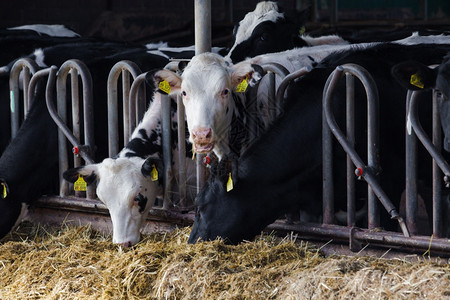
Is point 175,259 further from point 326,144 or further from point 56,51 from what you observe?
point 56,51

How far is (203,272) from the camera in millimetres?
4559

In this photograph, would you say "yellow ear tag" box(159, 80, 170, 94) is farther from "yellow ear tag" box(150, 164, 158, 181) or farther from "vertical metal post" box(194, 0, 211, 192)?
"yellow ear tag" box(150, 164, 158, 181)

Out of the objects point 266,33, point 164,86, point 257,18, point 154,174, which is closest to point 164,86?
point 164,86

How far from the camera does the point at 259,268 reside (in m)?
4.59

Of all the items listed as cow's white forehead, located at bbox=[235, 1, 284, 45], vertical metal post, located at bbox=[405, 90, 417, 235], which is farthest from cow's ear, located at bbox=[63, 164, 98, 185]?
cow's white forehead, located at bbox=[235, 1, 284, 45]

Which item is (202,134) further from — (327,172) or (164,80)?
(327,172)

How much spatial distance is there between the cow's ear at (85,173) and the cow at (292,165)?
1.13 metres

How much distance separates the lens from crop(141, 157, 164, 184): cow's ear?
5977 mm

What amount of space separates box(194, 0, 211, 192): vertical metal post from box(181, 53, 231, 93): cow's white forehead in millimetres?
120

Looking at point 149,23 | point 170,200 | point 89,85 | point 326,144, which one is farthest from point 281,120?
point 149,23

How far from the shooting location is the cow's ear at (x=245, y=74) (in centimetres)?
576

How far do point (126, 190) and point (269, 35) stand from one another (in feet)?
11.1

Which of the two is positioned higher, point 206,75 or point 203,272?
point 206,75

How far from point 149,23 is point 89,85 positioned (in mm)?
6818
